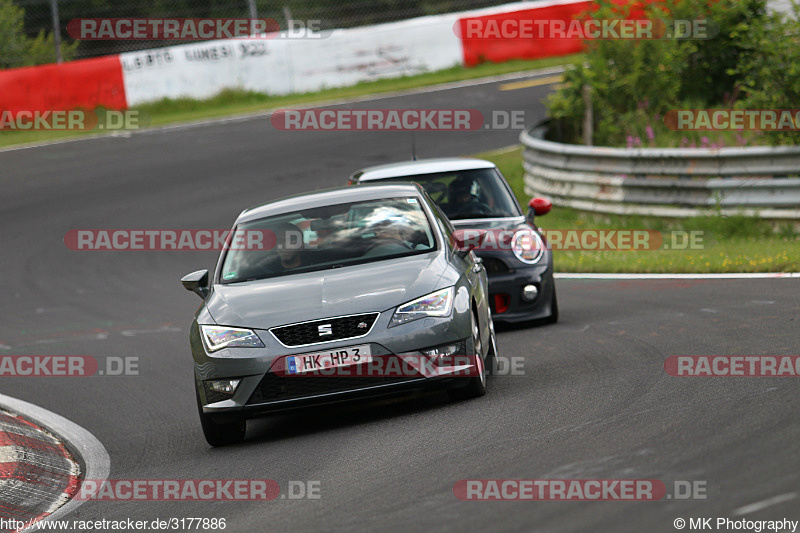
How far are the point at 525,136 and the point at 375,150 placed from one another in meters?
5.09

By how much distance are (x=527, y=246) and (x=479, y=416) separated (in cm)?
383

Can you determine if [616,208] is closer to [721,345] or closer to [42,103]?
[721,345]

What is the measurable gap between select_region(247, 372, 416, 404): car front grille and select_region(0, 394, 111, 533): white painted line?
1.04 m

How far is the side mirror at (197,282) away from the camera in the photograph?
8.31m

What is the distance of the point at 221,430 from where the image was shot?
7.46 metres

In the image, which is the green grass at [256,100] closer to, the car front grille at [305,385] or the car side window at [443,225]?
the car side window at [443,225]

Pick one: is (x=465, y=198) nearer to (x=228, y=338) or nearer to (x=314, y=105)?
(x=228, y=338)

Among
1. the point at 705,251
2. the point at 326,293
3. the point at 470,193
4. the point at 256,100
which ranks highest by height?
the point at 326,293

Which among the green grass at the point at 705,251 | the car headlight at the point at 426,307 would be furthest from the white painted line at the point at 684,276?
the car headlight at the point at 426,307

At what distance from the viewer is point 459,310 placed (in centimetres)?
747

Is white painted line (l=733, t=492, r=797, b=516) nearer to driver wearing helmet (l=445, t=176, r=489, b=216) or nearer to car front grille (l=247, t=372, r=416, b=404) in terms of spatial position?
car front grille (l=247, t=372, r=416, b=404)

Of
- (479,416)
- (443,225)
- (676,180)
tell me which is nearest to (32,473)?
(479,416)

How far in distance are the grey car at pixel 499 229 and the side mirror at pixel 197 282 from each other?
2950 mm

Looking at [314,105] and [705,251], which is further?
[314,105]
